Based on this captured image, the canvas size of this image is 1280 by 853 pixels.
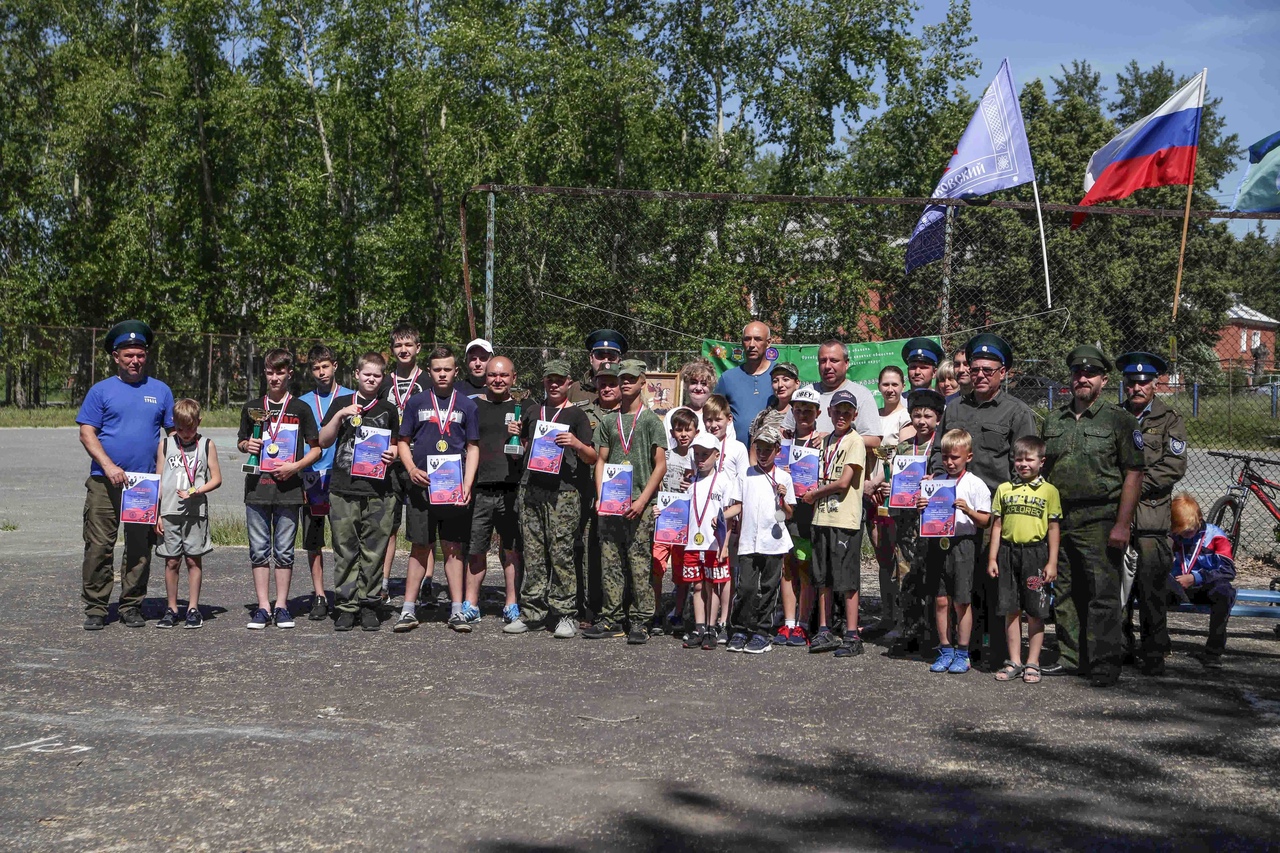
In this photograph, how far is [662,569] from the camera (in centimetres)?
801

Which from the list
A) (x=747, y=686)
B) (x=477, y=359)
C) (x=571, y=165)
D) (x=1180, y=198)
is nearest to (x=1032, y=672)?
(x=747, y=686)

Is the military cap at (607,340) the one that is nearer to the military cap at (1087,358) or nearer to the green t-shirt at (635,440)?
the green t-shirt at (635,440)

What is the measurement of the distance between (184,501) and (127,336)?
1.19 m

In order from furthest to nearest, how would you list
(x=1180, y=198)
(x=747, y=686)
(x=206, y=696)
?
(x=1180, y=198), (x=747, y=686), (x=206, y=696)

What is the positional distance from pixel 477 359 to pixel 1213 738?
5351mm

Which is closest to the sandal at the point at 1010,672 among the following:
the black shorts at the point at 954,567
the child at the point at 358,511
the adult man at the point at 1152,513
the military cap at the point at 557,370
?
the black shorts at the point at 954,567

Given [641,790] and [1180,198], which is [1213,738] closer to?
[641,790]

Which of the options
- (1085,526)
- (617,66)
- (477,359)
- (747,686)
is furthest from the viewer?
(617,66)

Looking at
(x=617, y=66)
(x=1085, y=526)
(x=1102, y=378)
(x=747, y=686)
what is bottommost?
(x=747, y=686)

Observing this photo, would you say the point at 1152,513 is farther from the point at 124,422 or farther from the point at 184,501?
the point at 124,422

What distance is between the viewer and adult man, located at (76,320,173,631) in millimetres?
7703

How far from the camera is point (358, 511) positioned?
26.2 feet

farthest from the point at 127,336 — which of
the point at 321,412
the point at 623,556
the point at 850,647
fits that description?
the point at 850,647

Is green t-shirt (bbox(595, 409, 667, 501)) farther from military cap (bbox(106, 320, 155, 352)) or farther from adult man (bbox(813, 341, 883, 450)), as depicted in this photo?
military cap (bbox(106, 320, 155, 352))
